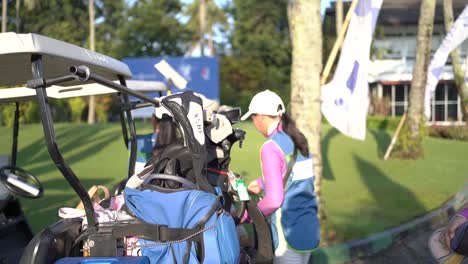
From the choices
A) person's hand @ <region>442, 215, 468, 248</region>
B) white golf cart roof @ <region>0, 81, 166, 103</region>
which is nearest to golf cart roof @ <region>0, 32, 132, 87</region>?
white golf cart roof @ <region>0, 81, 166, 103</region>

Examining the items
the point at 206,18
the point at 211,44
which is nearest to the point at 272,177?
the point at 211,44

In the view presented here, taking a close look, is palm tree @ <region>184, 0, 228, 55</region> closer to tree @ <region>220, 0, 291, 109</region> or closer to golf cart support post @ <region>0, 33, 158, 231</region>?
tree @ <region>220, 0, 291, 109</region>

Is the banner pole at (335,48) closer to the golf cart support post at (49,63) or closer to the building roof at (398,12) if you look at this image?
the golf cart support post at (49,63)

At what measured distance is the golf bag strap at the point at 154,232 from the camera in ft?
9.19

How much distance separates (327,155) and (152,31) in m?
31.5

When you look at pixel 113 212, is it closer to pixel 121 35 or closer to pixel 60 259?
pixel 60 259

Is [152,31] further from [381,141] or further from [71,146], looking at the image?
[71,146]

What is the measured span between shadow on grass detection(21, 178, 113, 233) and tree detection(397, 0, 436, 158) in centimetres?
769

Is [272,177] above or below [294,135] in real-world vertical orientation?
below

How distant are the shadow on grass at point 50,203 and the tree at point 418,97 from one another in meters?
7.69

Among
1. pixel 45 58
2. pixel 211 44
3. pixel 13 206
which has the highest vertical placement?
pixel 211 44

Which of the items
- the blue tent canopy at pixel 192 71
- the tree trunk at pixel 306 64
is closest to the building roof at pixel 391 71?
the blue tent canopy at pixel 192 71

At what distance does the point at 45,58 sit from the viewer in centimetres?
335

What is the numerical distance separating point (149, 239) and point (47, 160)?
10228mm
